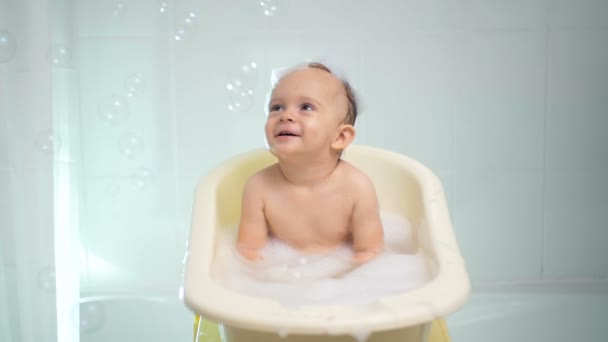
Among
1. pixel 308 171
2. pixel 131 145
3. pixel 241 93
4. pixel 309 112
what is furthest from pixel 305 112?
pixel 131 145

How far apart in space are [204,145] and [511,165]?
76cm

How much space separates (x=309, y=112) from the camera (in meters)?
1.04

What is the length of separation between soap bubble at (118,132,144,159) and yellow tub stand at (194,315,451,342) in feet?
1.99

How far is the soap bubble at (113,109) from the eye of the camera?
1.48 meters

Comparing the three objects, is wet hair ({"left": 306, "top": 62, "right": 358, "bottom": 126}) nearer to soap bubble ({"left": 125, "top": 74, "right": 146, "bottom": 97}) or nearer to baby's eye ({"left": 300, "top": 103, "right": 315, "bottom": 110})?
baby's eye ({"left": 300, "top": 103, "right": 315, "bottom": 110})

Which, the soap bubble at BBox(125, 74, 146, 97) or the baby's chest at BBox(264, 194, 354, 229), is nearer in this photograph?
the baby's chest at BBox(264, 194, 354, 229)

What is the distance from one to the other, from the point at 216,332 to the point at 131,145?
656 millimetres

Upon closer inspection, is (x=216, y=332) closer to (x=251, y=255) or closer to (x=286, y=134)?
(x=251, y=255)

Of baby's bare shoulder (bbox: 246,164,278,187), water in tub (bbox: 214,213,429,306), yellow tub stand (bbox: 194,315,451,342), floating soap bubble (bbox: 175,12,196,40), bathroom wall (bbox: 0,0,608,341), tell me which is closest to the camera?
water in tub (bbox: 214,213,429,306)

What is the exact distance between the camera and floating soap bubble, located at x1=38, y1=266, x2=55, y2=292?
3.61 ft

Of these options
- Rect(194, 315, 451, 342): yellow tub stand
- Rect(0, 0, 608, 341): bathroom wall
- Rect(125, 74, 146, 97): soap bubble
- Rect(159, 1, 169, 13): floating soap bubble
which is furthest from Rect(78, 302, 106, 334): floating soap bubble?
Rect(159, 1, 169, 13): floating soap bubble

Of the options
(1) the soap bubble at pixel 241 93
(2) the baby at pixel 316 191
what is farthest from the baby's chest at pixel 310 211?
(1) the soap bubble at pixel 241 93

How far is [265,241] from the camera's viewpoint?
1.10 metres

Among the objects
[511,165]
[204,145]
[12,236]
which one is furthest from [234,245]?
[511,165]
